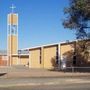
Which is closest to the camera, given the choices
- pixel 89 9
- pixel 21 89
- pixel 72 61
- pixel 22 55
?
pixel 21 89

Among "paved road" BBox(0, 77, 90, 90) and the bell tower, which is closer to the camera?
"paved road" BBox(0, 77, 90, 90)

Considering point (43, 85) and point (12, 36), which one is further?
point (12, 36)

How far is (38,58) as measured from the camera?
69.2 metres

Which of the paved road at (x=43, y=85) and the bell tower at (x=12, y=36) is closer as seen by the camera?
the paved road at (x=43, y=85)

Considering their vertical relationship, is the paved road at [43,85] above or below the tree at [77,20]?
below

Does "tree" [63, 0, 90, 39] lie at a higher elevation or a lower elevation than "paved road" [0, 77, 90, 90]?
higher

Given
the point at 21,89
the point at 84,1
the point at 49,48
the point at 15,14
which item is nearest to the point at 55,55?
the point at 49,48

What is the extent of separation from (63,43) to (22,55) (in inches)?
1043

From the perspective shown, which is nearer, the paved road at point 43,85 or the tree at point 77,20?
the paved road at point 43,85

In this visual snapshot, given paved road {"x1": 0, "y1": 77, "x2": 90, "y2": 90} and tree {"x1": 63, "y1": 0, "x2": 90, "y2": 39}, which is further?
tree {"x1": 63, "y1": 0, "x2": 90, "y2": 39}

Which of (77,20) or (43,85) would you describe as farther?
(77,20)

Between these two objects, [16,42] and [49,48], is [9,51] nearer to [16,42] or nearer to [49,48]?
[16,42]

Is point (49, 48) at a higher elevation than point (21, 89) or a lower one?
higher

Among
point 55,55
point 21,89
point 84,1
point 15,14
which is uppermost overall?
point 15,14
